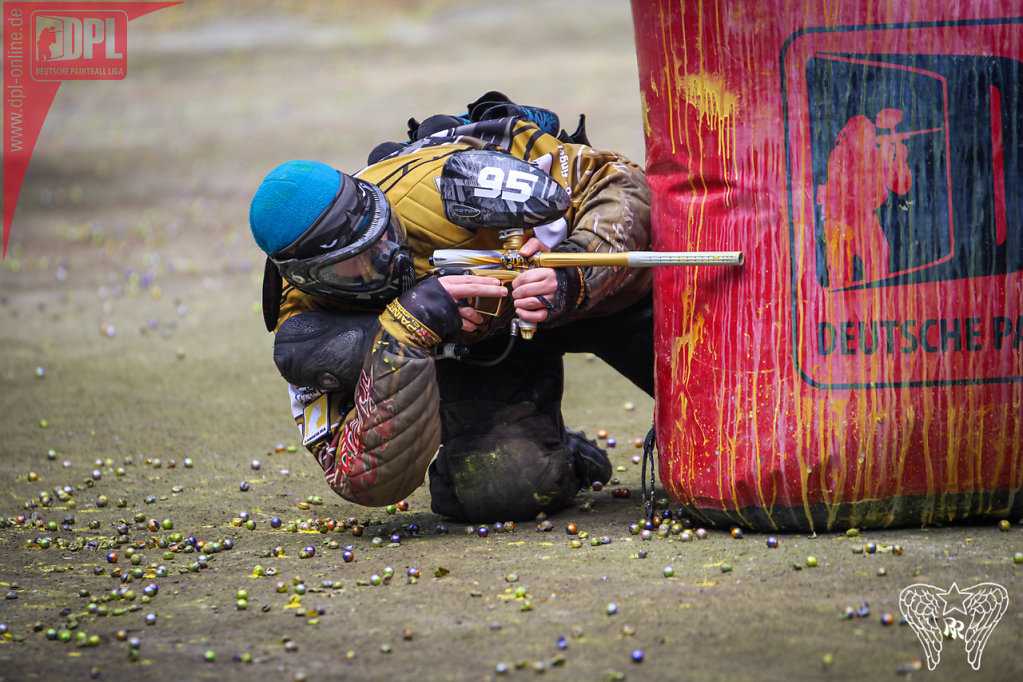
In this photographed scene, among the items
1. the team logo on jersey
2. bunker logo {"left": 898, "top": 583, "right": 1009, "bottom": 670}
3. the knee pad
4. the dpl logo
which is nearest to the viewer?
bunker logo {"left": 898, "top": 583, "right": 1009, "bottom": 670}

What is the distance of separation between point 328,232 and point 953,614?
1693 mm

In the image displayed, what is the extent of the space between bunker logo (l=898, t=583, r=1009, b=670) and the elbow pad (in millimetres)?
1467

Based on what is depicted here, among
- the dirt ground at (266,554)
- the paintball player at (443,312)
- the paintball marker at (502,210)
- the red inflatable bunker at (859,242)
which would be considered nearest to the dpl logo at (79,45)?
the dirt ground at (266,554)

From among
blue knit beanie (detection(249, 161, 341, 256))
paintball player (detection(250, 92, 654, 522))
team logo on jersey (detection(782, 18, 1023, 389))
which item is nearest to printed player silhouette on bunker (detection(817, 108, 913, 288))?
team logo on jersey (detection(782, 18, 1023, 389))

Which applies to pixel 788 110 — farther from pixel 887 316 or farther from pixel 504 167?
pixel 504 167

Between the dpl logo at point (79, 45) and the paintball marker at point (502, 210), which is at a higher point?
the dpl logo at point (79, 45)

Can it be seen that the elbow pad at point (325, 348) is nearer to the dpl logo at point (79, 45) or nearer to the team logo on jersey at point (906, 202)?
the team logo on jersey at point (906, 202)

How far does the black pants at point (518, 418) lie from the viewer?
3182mm

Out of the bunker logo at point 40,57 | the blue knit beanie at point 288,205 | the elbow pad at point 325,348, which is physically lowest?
the elbow pad at point 325,348

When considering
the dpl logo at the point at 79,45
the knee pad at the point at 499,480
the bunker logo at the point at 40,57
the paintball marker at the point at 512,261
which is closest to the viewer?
the paintball marker at the point at 512,261

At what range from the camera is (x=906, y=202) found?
2.47 metres

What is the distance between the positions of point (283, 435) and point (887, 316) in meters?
2.72

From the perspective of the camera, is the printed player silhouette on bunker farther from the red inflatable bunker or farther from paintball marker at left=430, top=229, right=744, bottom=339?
paintball marker at left=430, top=229, right=744, bottom=339

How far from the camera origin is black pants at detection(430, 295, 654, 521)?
3.18 m
